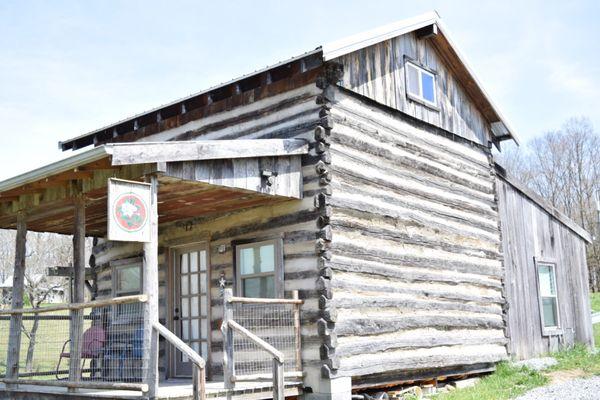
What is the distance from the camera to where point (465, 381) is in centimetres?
1359

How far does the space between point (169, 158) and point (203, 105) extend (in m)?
4.67

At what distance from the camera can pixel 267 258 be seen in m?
11.1

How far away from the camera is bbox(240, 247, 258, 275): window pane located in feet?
36.9

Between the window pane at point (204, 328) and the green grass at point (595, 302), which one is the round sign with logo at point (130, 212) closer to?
the window pane at point (204, 328)

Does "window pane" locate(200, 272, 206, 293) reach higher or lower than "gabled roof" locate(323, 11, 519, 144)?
lower

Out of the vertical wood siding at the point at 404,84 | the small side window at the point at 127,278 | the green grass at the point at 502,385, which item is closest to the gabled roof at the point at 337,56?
the vertical wood siding at the point at 404,84

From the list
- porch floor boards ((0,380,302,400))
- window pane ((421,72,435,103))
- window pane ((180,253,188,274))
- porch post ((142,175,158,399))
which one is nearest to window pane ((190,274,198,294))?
window pane ((180,253,188,274))

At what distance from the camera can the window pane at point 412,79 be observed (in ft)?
43.4

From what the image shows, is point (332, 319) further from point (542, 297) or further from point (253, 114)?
point (542, 297)

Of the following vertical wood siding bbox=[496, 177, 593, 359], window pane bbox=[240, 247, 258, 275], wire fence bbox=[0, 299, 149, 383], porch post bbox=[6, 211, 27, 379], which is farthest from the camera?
vertical wood siding bbox=[496, 177, 593, 359]

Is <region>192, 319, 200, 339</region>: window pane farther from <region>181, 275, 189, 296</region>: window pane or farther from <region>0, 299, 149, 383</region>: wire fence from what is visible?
<region>0, 299, 149, 383</region>: wire fence

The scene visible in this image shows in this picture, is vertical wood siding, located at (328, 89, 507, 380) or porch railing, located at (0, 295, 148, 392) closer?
porch railing, located at (0, 295, 148, 392)

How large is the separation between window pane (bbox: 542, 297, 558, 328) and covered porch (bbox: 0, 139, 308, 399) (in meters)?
8.34

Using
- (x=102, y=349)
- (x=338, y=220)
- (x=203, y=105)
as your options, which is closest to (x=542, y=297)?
(x=338, y=220)
